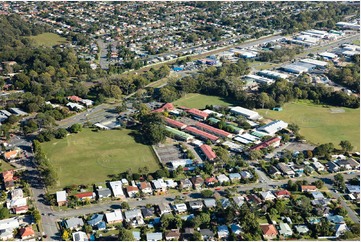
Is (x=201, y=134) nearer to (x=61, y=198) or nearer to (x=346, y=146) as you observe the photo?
(x=346, y=146)

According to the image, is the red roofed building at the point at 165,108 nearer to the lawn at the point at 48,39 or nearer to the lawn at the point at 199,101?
the lawn at the point at 199,101

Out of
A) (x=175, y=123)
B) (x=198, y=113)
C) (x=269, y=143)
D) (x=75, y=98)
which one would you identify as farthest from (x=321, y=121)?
(x=75, y=98)

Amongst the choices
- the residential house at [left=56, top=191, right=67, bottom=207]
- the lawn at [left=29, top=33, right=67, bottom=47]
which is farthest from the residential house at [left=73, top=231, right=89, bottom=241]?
the lawn at [left=29, top=33, right=67, bottom=47]

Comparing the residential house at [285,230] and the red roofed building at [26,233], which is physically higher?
the red roofed building at [26,233]

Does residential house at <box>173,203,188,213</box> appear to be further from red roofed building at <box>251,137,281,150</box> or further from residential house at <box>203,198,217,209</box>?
red roofed building at <box>251,137,281,150</box>

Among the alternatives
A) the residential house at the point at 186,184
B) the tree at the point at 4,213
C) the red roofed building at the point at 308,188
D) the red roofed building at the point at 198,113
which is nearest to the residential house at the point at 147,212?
the residential house at the point at 186,184

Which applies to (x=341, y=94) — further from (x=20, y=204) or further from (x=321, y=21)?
(x=321, y=21)
